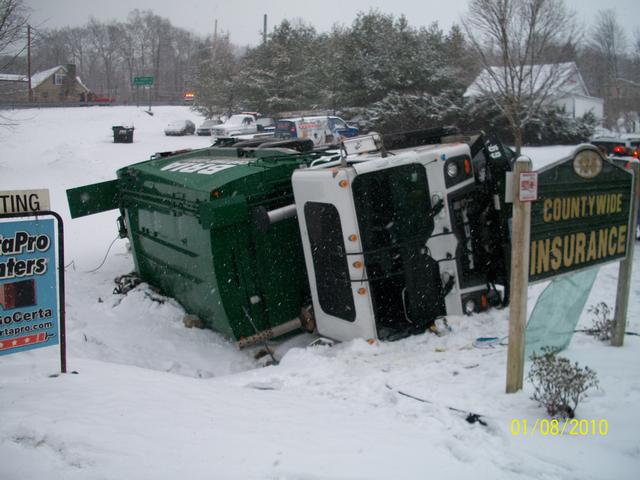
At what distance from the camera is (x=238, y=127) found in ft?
99.1

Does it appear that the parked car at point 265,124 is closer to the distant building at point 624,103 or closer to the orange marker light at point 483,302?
the distant building at point 624,103

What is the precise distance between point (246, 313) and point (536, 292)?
390cm

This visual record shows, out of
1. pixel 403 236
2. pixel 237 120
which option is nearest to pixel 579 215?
pixel 403 236

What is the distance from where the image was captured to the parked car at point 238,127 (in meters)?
30.0

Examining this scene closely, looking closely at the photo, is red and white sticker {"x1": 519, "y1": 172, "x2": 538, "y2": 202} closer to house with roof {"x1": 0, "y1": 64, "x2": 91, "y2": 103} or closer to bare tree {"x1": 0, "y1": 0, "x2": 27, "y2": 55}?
bare tree {"x1": 0, "y1": 0, "x2": 27, "y2": 55}

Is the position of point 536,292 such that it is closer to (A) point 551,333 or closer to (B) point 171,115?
(A) point 551,333

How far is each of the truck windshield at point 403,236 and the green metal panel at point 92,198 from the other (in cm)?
490

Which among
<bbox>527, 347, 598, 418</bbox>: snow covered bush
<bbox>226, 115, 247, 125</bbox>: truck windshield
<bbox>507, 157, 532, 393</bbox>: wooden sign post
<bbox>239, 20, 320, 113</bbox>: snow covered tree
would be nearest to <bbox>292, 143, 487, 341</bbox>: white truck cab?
<bbox>507, 157, 532, 393</bbox>: wooden sign post

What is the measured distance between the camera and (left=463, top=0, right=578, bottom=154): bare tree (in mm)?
14734

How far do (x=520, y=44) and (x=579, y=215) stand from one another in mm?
12143

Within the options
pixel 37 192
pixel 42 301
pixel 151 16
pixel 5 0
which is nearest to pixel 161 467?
pixel 42 301
